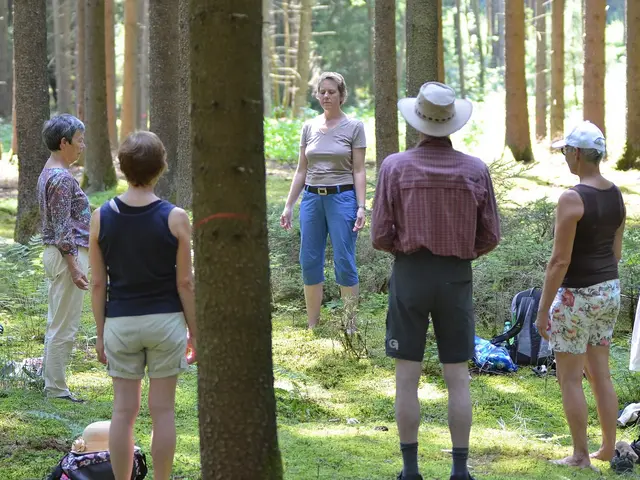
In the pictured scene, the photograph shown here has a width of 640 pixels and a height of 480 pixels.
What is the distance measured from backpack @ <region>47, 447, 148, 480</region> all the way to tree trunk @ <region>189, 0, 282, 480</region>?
1.14 m

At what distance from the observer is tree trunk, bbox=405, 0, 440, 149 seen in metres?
9.05

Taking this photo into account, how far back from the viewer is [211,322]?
3158 millimetres

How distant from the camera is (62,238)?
224 inches

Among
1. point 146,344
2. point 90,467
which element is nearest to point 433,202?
point 146,344

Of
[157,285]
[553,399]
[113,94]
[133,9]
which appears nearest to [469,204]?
[157,285]

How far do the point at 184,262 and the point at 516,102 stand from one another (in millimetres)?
19225

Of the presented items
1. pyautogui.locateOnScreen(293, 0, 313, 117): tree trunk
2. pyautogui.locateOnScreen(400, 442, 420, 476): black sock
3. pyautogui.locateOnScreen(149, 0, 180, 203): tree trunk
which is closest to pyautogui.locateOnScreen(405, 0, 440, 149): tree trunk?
pyautogui.locateOnScreen(400, 442, 420, 476): black sock

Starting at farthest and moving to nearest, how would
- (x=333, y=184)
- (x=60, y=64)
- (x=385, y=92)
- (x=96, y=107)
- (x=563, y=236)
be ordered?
(x=60, y=64) < (x=96, y=107) < (x=385, y=92) < (x=333, y=184) < (x=563, y=236)

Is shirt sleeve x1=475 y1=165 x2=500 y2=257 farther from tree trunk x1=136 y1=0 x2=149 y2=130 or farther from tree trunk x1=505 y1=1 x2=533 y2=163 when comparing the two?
tree trunk x1=136 y1=0 x2=149 y2=130

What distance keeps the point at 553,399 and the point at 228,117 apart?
4.25 meters

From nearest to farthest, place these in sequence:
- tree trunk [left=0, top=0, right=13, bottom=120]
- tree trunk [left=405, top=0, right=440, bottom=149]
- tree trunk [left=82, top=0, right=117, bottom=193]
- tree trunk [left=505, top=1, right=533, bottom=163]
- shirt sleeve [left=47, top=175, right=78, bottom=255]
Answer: shirt sleeve [left=47, top=175, right=78, bottom=255] < tree trunk [left=405, top=0, right=440, bottom=149] < tree trunk [left=82, top=0, right=117, bottom=193] < tree trunk [left=505, top=1, right=533, bottom=163] < tree trunk [left=0, top=0, right=13, bottom=120]

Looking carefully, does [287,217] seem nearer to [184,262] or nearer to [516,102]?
[184,262]

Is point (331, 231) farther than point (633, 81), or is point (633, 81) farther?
point (633, 81)

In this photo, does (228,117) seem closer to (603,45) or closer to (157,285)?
(157,285)
